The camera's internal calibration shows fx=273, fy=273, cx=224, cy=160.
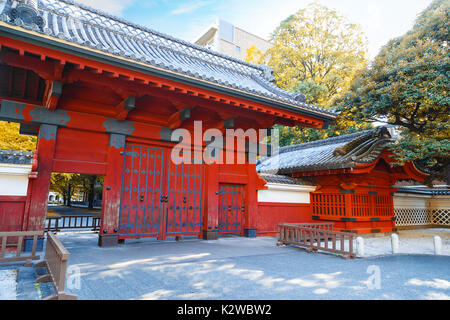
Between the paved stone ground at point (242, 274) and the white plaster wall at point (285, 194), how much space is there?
3.12 m

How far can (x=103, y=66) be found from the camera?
5.03m

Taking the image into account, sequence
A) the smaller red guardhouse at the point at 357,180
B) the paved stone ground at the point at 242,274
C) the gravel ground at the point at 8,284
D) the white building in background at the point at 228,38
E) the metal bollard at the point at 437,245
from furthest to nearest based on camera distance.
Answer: the white building in background at the point at 228,38
the smaller red guardhouse at the point at 357,180
the metal bollard at the point at 437,245
the paved stone ground at the point at 242,274
the gravel ground at the point at 8,284

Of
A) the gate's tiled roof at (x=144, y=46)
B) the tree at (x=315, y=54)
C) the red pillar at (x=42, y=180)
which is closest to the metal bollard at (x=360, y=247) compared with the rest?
the gate's tiled roof at (x=144, y=46)

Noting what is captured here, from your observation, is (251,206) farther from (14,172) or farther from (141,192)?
(14,172)

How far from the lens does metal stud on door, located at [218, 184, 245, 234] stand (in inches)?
342

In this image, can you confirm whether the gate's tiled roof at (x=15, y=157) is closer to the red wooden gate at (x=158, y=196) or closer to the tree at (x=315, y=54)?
the red wooden gate at (x=158, y=196)

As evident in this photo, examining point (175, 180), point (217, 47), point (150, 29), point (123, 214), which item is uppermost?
point (217, 47)

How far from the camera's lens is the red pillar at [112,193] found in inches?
255

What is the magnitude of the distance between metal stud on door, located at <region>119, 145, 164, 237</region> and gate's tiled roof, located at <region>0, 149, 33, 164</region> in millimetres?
2028

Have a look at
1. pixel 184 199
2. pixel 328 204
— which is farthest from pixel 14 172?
pixel 328 204

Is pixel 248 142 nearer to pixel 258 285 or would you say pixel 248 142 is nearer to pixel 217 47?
pixel 258 285
